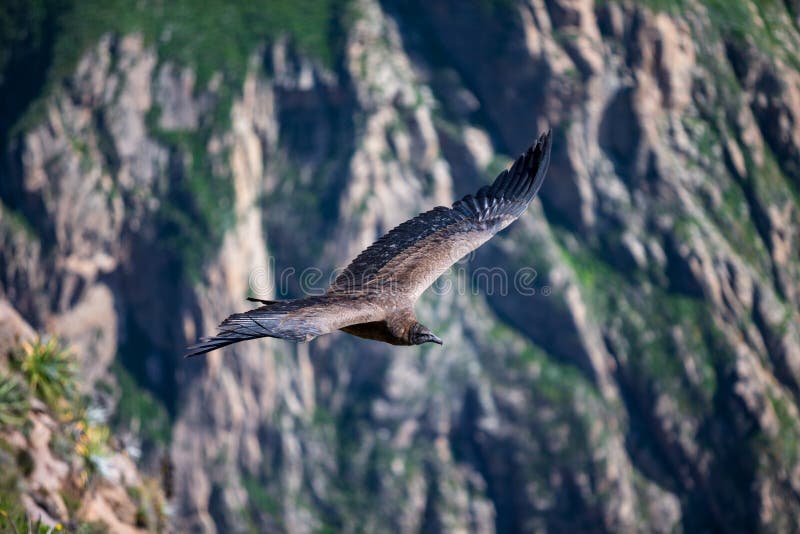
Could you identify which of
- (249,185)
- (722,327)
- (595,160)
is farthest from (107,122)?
(722,327)

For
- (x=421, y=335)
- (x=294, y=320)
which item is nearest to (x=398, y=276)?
(x=421, y=335)

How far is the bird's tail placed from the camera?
46.4ft

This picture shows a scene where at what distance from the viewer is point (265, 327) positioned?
15.0 m

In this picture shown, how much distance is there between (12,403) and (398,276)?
9.31m

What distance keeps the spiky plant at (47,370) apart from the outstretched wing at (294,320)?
906 cm

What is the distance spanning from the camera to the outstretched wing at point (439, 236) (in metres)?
20.6

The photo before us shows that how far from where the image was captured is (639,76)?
364ft

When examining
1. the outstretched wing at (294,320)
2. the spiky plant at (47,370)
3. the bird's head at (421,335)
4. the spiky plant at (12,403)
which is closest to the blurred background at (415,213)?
the spiky plant at (47,370)

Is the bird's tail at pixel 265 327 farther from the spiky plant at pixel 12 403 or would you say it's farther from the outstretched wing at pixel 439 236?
the spiky plant at pixel 12 403

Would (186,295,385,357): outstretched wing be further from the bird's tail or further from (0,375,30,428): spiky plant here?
(0,375,30,428): spiky plant

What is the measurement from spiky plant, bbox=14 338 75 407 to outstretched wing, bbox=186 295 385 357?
9.06m

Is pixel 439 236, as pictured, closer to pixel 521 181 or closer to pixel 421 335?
pixel 521 181

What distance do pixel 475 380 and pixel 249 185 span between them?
3372cm

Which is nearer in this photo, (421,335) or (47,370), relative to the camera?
(421,335)
